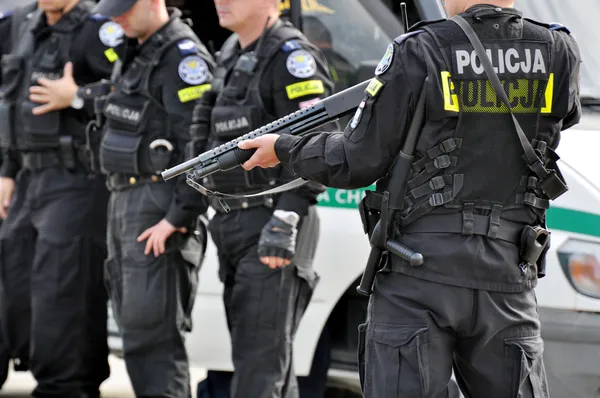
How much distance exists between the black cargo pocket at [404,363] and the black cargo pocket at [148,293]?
6.49 ft

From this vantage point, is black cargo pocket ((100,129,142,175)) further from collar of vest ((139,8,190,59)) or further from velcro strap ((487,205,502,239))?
velcro strap ((487,205,502,239))

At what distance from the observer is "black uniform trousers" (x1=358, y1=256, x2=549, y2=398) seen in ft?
10.5

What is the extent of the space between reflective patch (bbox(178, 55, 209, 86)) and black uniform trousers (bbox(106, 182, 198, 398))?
0.48 meters

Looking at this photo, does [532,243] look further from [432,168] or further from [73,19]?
[73,19]

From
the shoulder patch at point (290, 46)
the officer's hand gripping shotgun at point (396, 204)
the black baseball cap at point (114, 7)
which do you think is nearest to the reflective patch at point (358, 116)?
the officer's hand gripping shotgun at point (396, 204)

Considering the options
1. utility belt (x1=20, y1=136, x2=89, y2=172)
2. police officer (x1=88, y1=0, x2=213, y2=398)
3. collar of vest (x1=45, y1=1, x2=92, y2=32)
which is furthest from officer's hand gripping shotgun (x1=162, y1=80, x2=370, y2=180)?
collar of vest (x1=45, y1=1, x2=92, y2=32)

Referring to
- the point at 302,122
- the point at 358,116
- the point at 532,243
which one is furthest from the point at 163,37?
the point at 532,243

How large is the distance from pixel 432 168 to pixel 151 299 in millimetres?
2143

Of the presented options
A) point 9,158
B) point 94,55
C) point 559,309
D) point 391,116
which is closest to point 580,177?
point 559,309

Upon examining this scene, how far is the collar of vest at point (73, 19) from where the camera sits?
5.64 meters

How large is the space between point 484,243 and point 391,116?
439 mm

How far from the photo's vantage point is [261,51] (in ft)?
15.2

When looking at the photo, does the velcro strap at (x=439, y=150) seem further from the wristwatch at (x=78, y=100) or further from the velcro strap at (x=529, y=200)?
the wristwatch at (x=78, y=100)

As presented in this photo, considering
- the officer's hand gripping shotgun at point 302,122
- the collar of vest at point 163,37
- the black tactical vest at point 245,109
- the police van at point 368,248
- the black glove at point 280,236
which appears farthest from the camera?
the collar of vest at point 163,37
